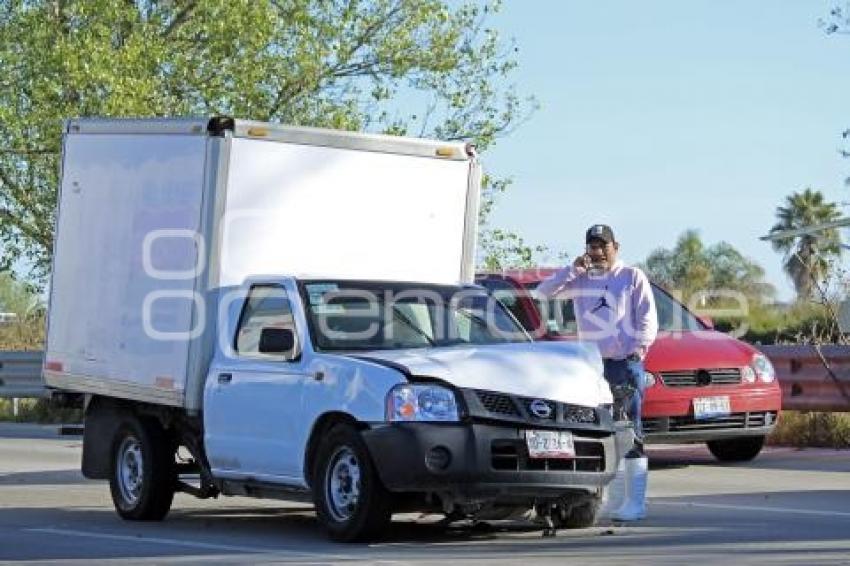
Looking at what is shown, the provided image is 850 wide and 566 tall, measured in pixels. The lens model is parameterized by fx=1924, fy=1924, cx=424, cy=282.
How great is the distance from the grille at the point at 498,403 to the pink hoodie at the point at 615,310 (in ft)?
6.52

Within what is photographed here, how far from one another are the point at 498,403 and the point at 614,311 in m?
2.30

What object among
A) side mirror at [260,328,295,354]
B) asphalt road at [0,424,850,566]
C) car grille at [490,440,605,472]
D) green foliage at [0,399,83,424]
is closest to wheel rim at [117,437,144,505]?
asphalt road at [0,424,850,566]

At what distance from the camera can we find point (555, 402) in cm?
1135

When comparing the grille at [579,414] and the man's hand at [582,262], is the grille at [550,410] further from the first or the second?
the man's hand at [582,262]

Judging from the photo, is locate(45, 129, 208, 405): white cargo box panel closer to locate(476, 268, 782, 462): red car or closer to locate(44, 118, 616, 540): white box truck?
locate(44, 118, 616, 540): white box truck

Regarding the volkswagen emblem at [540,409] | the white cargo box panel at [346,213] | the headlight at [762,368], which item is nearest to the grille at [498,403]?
the volkswagen emblem at [540,409]

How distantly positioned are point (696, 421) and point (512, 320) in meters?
4.09

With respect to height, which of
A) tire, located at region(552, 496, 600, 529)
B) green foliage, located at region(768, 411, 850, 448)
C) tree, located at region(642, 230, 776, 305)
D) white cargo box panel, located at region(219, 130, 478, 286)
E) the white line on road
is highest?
tree, located at region(642, 230, 776, 305)

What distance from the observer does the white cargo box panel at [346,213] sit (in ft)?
43.0

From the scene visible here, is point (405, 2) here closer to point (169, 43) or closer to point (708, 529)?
point (169, 43)

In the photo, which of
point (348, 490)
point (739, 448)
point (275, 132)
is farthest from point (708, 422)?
point (348, 490)

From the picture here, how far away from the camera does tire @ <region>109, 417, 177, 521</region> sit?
13234 millimetres

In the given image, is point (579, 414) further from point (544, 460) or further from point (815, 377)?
point (815, 377)

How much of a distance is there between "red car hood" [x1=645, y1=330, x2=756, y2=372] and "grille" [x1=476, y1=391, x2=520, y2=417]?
5514 mm
